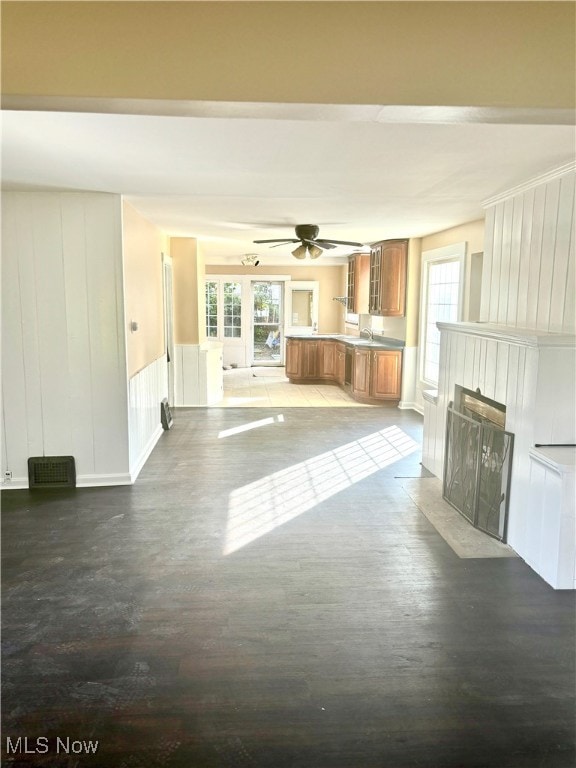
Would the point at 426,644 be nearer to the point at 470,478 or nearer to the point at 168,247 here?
the point at 470,478

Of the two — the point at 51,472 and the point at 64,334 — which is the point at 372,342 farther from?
the point at 51,472

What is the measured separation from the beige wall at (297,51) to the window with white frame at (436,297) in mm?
4492

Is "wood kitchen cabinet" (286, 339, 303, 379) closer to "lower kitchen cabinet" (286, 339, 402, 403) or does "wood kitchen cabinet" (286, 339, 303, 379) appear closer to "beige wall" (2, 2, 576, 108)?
"lower kitchen cabinet" (286, 339, 402, 403)

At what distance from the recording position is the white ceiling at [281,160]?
2635 mm

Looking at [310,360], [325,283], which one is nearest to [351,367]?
[310,360]

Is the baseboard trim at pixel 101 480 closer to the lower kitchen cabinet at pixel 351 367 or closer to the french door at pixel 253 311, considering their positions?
the lower kitchen cabinet at pixel 351 367

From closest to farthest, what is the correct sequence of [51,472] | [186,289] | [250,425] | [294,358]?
[51,472]
[250,425]
[186,289]
[294,358]

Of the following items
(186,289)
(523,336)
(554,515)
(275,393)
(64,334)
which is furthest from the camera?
(275,393)

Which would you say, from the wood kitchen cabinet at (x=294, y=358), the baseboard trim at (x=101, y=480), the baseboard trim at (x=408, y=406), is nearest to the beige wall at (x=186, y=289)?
the wood kitchen cabinet at (x=294, y=358)

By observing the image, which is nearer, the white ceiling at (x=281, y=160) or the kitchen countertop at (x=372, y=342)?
the white ceiling at (x=281, y=160)

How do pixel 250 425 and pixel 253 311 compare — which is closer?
pixel 250 425

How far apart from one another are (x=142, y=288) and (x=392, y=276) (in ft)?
12.5

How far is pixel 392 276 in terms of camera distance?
7.71m
